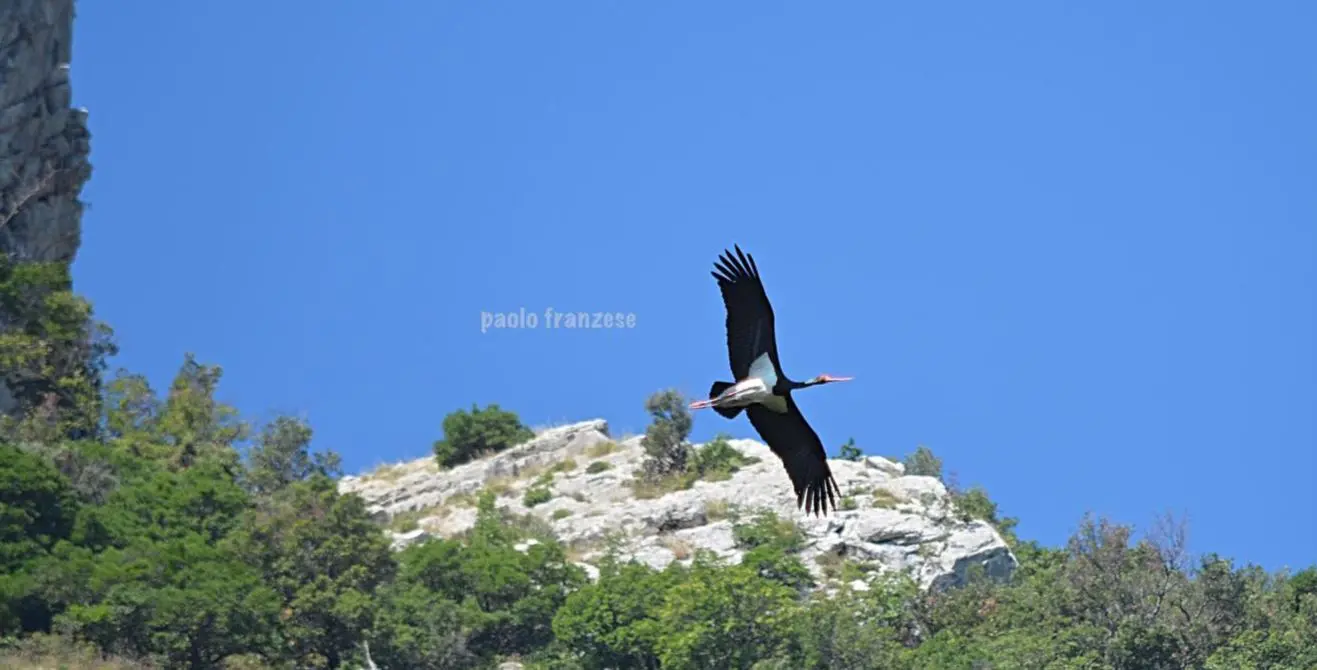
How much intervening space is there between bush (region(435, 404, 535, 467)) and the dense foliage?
9.29m

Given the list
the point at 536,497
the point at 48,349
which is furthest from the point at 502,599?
the point at 48,349

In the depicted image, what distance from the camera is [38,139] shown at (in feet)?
202

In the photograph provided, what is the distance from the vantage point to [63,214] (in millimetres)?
63844

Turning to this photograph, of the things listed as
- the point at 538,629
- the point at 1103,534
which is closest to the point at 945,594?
the point at 1103,534

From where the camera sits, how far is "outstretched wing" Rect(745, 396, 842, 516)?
28.6 metres

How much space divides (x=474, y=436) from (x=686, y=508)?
11203 millimetres

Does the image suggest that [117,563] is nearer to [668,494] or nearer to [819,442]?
[668,494]

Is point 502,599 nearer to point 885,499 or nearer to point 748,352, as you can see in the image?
point 885,499

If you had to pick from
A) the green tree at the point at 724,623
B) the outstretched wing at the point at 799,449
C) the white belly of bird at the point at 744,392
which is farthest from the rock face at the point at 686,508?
the white belly of bird at the point at 744,392

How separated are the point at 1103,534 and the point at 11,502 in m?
23.4

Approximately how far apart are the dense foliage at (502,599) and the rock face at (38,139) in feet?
32.9

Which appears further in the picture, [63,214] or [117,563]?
[63,214]

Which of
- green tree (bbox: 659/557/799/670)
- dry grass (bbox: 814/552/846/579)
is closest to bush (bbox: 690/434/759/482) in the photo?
dry grass (bbox: 814/552/846/579)

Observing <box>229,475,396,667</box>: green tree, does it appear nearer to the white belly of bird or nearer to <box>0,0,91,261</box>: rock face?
<box>0,0,91,261</box>: rock face
